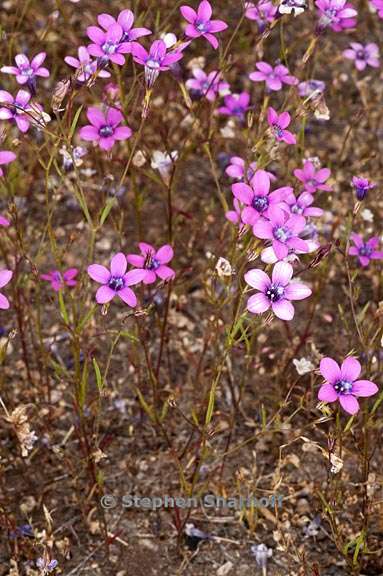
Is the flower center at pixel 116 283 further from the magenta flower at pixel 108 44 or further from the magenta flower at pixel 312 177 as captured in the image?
the magenta flower at pixel 312 177

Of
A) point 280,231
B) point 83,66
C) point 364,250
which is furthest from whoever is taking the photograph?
point 364,250

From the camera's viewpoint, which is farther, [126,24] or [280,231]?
[126,24]

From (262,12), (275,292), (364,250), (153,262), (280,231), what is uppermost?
(262,12)

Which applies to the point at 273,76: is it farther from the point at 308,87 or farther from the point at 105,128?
the point at 105,128

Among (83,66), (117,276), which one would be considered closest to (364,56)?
(83,66)

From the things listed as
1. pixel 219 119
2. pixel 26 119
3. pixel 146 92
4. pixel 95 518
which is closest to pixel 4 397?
pixel 95 518

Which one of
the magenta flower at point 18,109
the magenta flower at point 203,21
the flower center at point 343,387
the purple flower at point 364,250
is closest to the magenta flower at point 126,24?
the magenta flower at point 203,21
